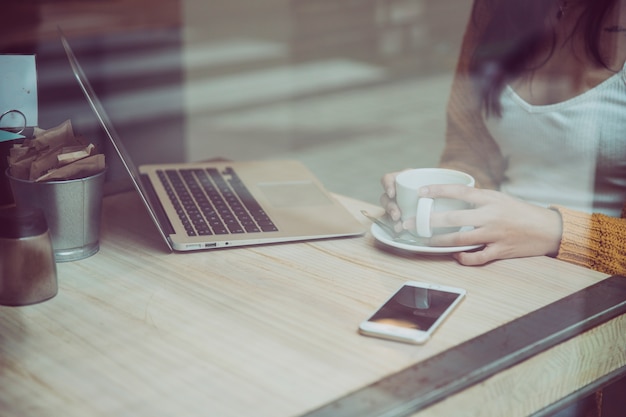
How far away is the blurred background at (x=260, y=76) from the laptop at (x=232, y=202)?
7 cm

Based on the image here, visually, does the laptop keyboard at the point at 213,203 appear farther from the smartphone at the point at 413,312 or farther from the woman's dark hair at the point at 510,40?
the woman's dark hair at the point at 510,40

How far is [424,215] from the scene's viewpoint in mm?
890

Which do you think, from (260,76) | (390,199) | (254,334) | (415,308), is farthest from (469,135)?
(260,76)

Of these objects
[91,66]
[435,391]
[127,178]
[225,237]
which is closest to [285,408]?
[435,391]

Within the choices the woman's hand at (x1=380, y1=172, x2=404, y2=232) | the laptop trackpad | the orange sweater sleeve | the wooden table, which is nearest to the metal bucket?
the wooden table

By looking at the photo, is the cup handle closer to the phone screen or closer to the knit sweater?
the phone screen

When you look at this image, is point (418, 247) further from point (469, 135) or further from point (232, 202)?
point (469, 135)

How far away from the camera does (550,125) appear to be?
1.24 metres

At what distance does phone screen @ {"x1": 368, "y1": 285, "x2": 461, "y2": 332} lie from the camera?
28.9 inches

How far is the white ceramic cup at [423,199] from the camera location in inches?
35.2

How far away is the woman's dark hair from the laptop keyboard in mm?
481

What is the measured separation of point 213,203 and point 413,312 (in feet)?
1.29

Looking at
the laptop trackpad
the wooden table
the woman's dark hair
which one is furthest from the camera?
the woman's dark hair

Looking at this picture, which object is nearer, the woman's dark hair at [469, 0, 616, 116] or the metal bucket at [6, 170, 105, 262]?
the metal bucket at [6, 170, 105, 262]
